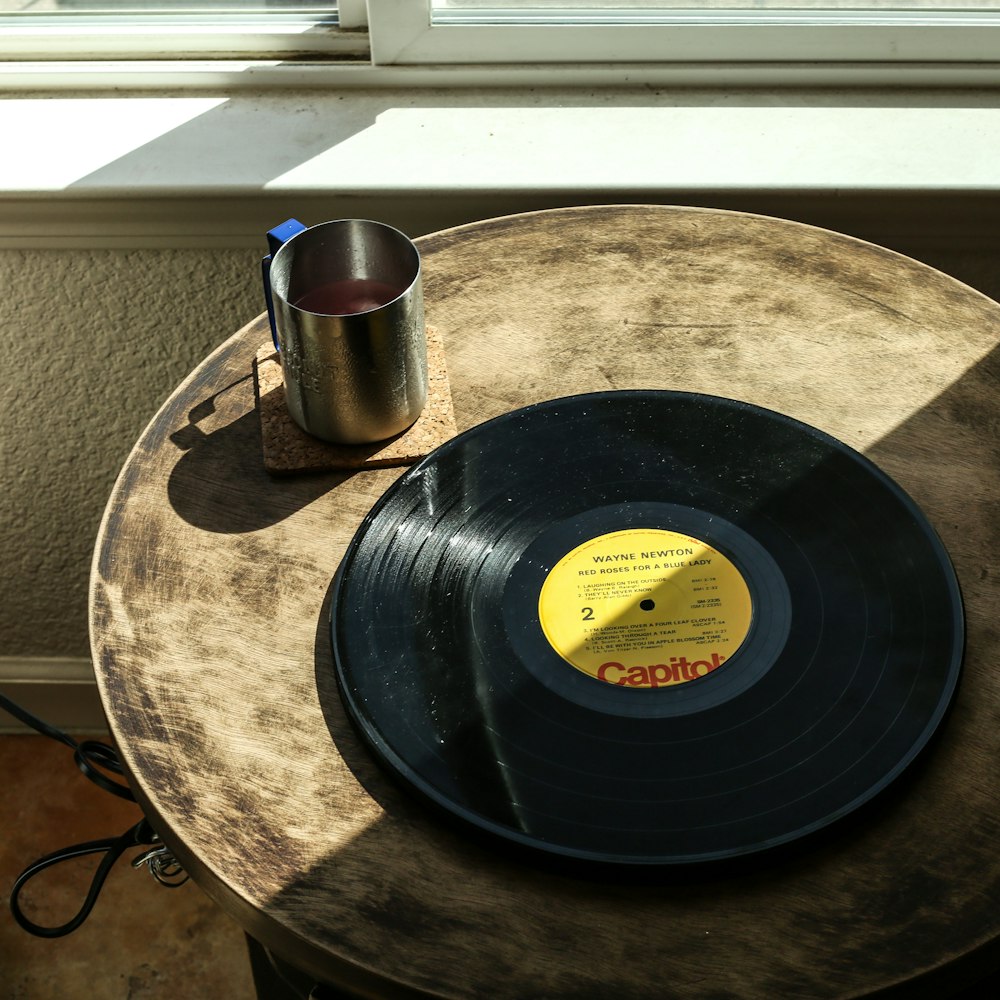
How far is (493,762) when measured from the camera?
683mm

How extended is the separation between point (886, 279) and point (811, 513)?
342 mm

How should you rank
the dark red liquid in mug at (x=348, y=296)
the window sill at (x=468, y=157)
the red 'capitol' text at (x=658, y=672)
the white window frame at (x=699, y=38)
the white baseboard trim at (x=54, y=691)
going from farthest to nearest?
the white baseboard trim at (x=54, y=691) → the white window frame at (x=699, y=38) → the window sill at (x=468, y=157) → the dark red liquid in mug at (x=348, y=296) → the red 'capitol' text at (x=658, y=672)

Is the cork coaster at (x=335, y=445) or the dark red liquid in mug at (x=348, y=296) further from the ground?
the dark red liquid in mug at (x=348, y=296)

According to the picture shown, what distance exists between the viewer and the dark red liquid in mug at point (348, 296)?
0.89 m

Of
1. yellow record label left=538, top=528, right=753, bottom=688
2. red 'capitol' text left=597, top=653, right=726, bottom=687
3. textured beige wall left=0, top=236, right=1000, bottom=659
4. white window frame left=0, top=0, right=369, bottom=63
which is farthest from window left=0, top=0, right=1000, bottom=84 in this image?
red 'capitol' text left=597, top=653, right=726, bottom=687

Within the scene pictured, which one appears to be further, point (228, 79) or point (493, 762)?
point (228, 79)

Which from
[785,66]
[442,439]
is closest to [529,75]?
[785,66]

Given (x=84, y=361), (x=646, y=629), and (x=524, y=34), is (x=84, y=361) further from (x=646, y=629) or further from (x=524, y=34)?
(x=646, y=629)

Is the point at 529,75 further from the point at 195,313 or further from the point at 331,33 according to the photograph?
the point at 195,313

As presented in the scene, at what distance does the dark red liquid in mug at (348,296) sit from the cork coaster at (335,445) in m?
0.09

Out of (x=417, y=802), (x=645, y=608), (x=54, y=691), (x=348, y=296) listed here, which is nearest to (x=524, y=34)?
(x=348, y=296)

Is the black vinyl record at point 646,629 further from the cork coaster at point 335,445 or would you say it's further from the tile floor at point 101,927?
the tile floor at point 101,927

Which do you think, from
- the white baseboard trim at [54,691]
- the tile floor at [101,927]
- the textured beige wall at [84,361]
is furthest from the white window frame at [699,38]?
the tile floor at [101,927]

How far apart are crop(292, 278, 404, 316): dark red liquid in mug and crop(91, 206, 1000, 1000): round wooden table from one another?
116 mm
